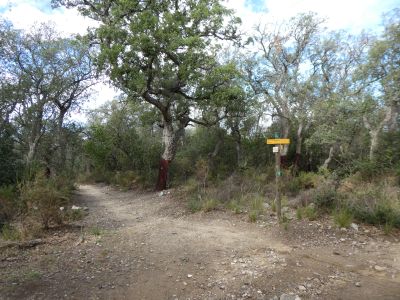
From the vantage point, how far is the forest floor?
4645 millimetres

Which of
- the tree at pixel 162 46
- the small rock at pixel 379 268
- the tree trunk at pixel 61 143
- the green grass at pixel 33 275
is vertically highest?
the tree at pixel 162 46

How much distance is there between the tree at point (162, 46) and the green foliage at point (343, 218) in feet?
22.6

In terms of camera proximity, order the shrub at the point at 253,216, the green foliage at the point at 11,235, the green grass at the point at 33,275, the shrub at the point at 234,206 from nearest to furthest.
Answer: the green grass at the point at 33,275 → the green foliage at the point at 11,235 → the shrub at the point at 253,216 → the shrub at the point at 234,206

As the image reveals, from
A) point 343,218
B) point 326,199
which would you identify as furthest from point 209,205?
point 343,218

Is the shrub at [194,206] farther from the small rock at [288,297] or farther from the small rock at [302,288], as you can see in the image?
the small rock at [288,297]

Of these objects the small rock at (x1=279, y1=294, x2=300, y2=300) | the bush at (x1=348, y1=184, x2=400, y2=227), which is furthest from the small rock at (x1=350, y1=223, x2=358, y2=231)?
the small rock at (x1=279, y1=294, x2=300, y2=300)

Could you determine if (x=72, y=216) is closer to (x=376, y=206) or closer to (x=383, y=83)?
(x=376, y=206)

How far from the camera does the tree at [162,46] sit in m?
11.8

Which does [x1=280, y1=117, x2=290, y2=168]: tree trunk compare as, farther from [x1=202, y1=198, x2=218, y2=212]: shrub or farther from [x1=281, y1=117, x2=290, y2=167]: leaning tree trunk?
[x1=202, y1=198, x2=218, y2=212]: shrub

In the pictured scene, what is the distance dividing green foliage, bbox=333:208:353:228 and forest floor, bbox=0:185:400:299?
0.20m

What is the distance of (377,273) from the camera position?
209 inches

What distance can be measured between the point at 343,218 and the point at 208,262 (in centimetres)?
354

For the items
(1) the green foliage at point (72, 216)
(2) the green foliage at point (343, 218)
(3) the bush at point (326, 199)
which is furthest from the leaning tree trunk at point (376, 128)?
(1) the green foliage at point (72, 216)

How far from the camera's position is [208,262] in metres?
5.72
